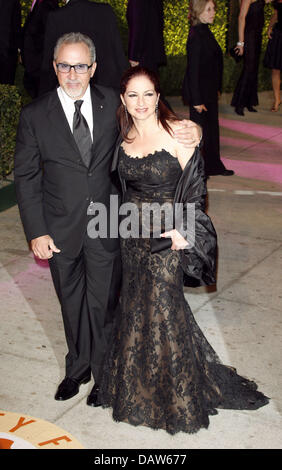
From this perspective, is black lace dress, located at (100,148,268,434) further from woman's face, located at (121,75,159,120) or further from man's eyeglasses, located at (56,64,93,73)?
man's eyeglasses, located at (56,64,93,73)

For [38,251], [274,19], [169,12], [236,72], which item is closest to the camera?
[38,251]

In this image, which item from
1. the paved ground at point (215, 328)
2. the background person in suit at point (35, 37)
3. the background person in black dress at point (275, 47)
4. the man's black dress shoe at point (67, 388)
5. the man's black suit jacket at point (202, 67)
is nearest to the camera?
the paved ground at point (215, 328)

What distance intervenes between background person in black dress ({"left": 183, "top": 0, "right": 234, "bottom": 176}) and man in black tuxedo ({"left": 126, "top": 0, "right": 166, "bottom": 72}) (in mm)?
960

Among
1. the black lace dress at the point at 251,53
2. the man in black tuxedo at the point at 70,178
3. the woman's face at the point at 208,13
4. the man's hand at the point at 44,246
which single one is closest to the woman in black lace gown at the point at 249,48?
the black lace dress at the point at 251,53

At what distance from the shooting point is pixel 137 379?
4.27 metres

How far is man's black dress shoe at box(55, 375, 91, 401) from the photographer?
458 cm

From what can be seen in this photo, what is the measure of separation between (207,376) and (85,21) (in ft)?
9.79

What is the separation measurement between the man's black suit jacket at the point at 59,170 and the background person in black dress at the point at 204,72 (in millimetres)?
4798

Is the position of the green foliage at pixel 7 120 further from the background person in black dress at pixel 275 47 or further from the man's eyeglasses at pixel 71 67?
the background person in black dress at pixel 275 47

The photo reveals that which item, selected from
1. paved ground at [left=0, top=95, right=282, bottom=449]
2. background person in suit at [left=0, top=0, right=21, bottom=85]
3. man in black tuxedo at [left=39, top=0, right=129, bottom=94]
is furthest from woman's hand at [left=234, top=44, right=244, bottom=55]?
man in black tuxedo at [left=39, top=0, right=129, bottom=94]

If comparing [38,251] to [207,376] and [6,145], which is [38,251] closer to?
[207,376]

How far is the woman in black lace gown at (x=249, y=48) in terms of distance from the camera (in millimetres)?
13188

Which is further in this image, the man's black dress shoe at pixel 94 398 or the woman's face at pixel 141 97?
the man's black dress shoe at pixel 94 398

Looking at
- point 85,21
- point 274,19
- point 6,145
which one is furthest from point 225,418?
point 274,19
